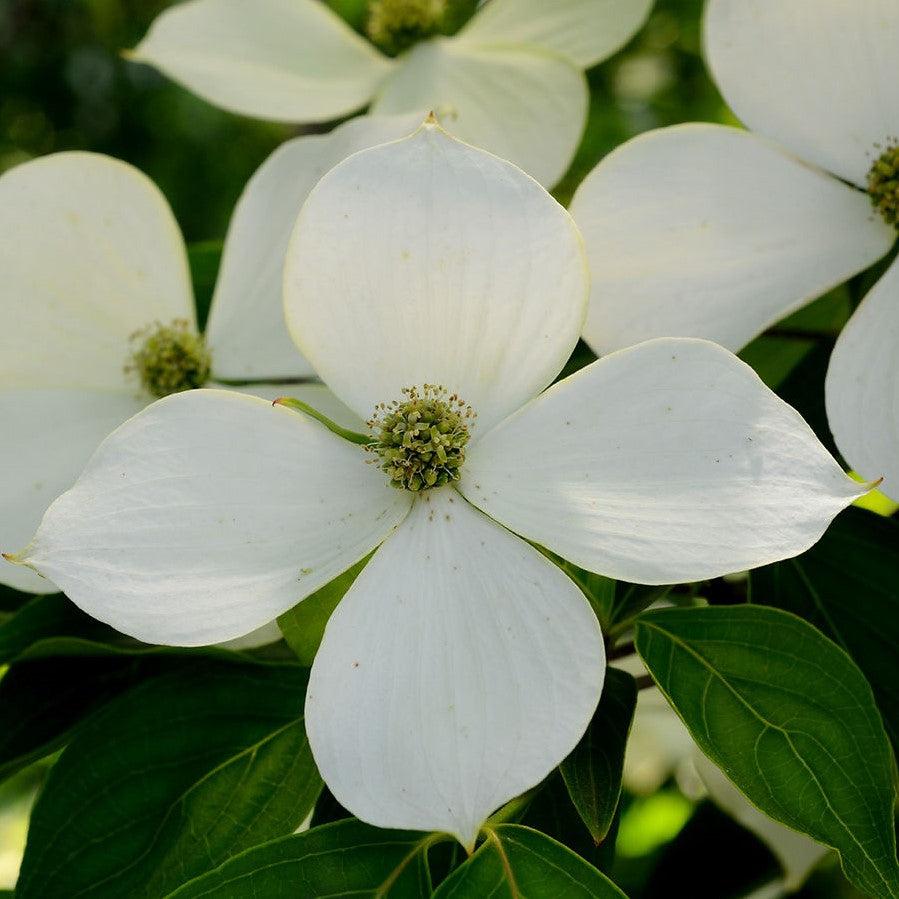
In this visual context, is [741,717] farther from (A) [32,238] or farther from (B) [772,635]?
(A) [32,238]

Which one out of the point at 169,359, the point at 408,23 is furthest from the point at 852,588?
the point at 408,23

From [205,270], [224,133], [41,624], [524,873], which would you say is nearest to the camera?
[524,873]

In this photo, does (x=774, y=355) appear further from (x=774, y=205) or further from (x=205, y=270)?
(x=205, y=270)

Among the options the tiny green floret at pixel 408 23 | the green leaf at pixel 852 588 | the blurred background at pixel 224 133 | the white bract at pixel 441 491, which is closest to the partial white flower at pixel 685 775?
the blurred background at pixel 224 133

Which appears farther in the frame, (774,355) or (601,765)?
(774,355)

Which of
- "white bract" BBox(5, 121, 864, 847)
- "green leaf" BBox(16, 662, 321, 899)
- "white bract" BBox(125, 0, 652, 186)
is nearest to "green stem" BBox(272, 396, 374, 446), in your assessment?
"white bract" BBox(5, 121, 864, 847)

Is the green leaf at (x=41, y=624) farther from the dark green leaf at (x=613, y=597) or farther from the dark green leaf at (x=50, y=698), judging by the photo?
the dark green leaf at (x=613, y=597)

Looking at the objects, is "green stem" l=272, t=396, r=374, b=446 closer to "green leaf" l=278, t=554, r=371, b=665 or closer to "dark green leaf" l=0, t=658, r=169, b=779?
"green leaf" l=278, t=554, r=371, b=665
